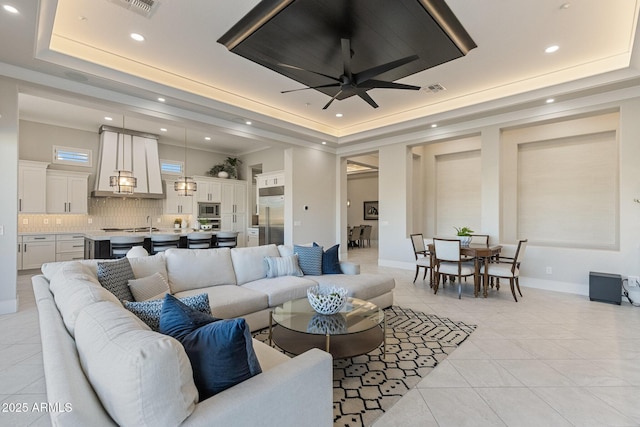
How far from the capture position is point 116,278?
8.20 feet

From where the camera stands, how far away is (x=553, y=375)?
242 cm

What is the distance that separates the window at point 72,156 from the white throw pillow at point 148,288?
6349mm

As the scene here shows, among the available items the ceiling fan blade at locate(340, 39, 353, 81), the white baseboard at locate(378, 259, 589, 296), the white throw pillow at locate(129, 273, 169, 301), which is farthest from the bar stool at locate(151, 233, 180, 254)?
the white baseboard at locate(378, 259, 589, 296)

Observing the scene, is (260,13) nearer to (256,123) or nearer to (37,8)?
(37,8)

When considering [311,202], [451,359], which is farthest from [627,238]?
[311,202]

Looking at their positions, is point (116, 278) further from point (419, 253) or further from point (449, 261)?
point (419, 253)

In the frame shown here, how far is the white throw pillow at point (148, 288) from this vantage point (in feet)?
8.30

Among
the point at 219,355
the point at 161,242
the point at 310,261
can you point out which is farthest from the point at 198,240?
the point at 219,355

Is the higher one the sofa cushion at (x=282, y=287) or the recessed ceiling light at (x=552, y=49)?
the recessed ceiling light at (x=552, y=49)

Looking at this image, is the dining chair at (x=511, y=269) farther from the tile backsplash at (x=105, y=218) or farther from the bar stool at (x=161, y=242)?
the tile backsplash at (x=105, y=218)

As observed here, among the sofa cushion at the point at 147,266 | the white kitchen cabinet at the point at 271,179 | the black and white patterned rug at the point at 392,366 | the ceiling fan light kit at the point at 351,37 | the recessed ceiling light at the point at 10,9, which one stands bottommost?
Result: the black and white patterned rug at the point at 392,366

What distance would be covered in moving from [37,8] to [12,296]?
3.40 metres

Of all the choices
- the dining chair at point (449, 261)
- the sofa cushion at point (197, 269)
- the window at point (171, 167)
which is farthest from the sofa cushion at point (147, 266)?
the window at point (171, 167)

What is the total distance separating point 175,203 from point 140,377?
8409 millimetres
